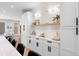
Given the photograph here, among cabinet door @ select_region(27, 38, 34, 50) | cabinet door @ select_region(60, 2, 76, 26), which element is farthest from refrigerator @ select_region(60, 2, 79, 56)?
cabinet door @ select_region(27, 38, 34, 50)

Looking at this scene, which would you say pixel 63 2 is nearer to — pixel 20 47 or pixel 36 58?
pixel 20 47

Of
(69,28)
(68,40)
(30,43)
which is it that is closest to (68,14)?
(69,28)

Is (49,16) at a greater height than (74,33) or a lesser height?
greater

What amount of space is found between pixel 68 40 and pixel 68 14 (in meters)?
0.60

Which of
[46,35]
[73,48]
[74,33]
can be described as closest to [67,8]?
[74,33]

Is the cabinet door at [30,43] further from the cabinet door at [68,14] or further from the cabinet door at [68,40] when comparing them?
the cabinet door at [68,14]

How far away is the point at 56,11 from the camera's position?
194 inches

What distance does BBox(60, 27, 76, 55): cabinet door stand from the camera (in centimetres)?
266

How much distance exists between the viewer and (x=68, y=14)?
9.39 ft

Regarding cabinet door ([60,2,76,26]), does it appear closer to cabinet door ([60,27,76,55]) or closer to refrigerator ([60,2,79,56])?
refrigerator ([60,2,79,56])

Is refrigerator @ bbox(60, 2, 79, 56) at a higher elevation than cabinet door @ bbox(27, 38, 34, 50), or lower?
higher

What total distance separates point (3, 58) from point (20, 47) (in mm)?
941

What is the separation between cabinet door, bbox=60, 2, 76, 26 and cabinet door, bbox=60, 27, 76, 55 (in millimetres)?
140

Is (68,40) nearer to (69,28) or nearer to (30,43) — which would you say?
(69,28)
